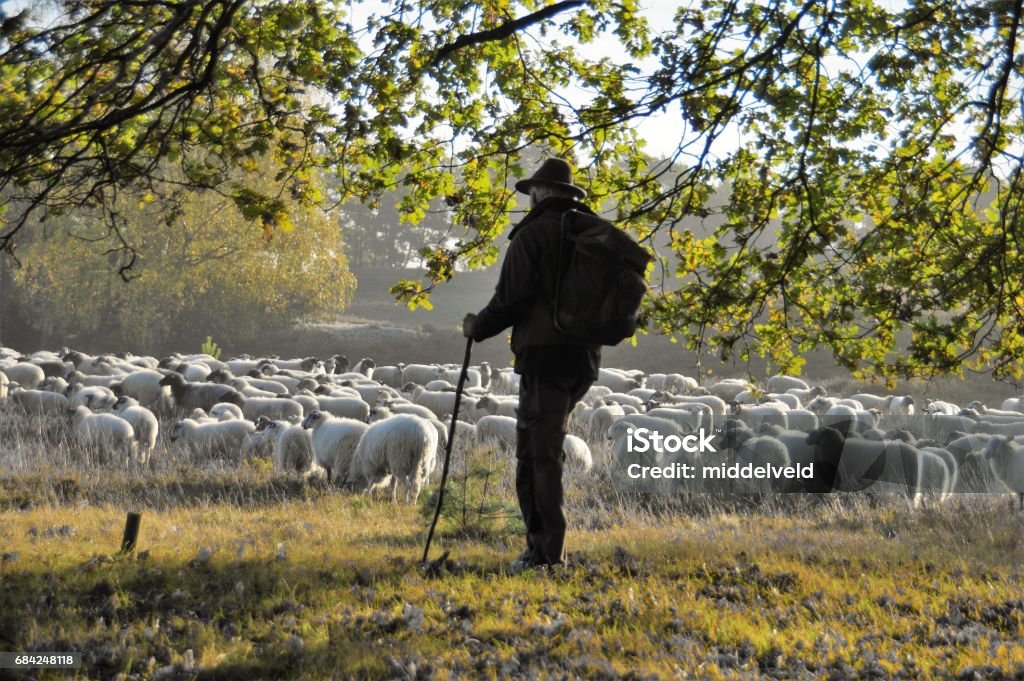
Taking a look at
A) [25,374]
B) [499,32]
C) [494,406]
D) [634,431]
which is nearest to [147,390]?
[25,374]

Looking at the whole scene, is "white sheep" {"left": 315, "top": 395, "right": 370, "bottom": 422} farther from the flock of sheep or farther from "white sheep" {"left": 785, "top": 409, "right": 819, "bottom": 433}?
"white sheep" {"left": 785, "top": 409, "right": 819, "bottom": 433}

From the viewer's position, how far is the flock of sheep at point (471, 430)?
12664 millimetres

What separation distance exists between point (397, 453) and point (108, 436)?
234 inches

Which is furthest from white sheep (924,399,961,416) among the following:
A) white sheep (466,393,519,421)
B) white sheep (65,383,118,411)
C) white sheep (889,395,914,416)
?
white sheep (65,383,118,411)

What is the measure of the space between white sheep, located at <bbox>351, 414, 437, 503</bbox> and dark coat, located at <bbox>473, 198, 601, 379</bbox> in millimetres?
6408

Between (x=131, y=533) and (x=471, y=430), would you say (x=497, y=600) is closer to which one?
(x=131, y=533)

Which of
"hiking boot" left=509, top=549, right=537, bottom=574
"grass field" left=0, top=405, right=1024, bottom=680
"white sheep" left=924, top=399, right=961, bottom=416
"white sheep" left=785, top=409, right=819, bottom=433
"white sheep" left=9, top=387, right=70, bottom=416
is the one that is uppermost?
"white sheep" left=924, top=399, right=961, bottom=416

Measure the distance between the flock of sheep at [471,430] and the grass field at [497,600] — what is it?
2487 millimetres

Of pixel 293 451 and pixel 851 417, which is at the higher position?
pixel 851 417

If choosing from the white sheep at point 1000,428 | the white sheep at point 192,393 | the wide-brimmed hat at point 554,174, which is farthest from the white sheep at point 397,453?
the white sheep at point 1000,428

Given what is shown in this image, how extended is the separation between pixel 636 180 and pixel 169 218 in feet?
13.8

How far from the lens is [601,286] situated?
5941 mm

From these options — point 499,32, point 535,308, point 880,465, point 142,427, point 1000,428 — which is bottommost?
A: point 142,427

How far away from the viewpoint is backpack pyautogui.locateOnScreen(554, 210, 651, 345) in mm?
5879
